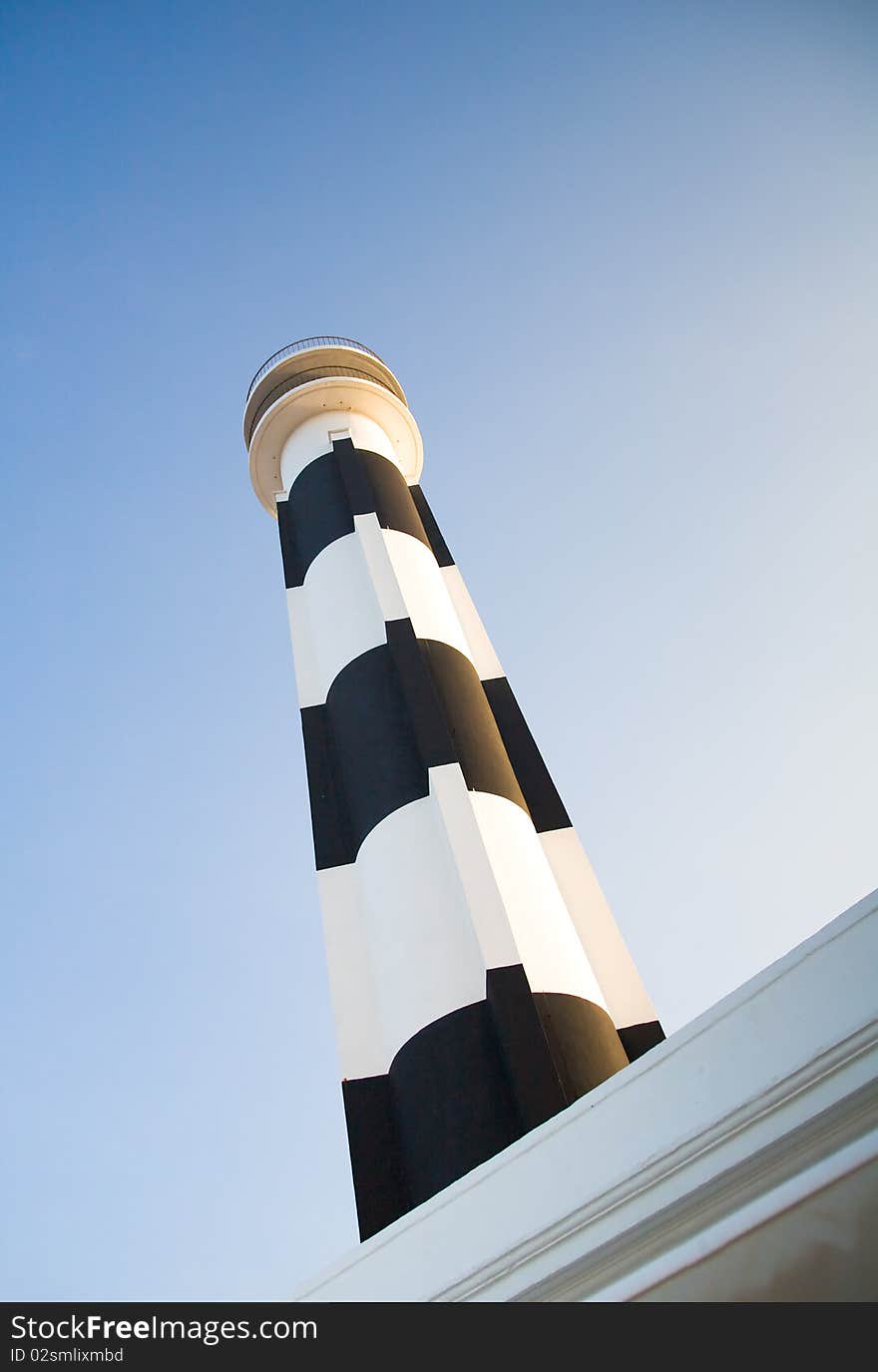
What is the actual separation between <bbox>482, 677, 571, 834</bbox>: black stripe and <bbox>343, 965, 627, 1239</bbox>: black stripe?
6.11 ft

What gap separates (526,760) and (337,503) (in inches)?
121

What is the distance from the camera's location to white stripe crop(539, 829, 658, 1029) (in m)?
5.80

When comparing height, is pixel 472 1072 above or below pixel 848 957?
above

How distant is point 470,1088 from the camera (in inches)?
185

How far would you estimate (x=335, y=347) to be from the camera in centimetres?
1023

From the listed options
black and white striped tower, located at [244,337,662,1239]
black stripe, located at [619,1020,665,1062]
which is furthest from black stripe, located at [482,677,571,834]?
black stripe, located at [619,1020,665,1062]

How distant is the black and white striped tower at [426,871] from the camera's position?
4777 mm

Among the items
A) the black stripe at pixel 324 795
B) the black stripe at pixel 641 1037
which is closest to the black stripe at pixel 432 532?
the black stripe at pixel 324 795

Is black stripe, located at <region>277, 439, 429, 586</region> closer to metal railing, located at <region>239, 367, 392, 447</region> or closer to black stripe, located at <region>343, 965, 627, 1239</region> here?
metal railing, located at <region>239, 367, 392, 447</region>

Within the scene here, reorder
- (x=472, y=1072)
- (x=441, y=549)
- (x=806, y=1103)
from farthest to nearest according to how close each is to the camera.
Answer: (x=441, y=549) < (x=472, y=1072) < (x=806, y=1103)
